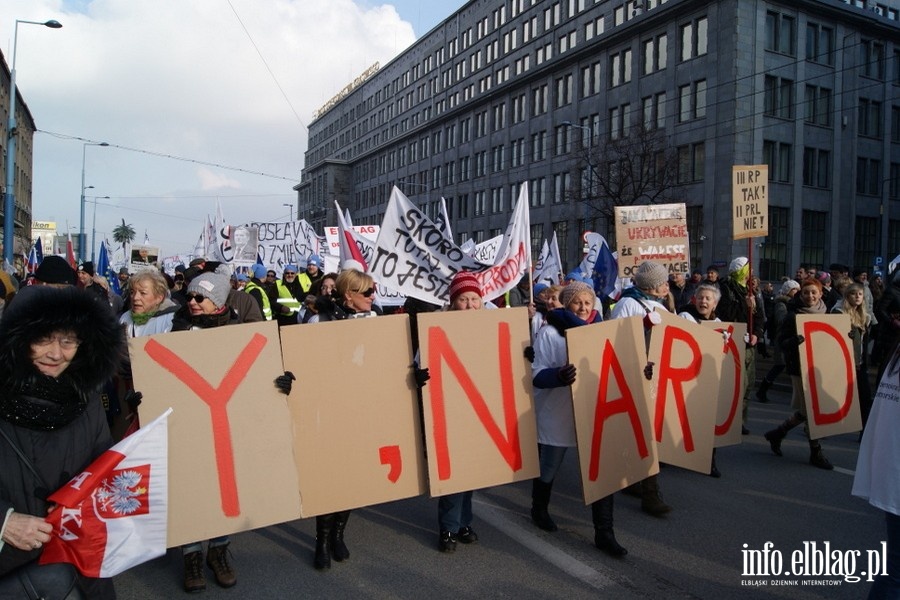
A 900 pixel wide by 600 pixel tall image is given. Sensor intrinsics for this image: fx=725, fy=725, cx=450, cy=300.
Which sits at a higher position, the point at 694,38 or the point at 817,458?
the point at 694,38

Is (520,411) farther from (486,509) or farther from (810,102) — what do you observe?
(810,102)

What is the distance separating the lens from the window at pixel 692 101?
4003cm

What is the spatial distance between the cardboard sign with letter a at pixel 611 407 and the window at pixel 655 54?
42.4m

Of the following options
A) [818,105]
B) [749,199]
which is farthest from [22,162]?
[749,199]

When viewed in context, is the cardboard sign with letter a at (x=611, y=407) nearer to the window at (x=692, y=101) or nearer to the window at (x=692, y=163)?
the window at (x=692, y=163)

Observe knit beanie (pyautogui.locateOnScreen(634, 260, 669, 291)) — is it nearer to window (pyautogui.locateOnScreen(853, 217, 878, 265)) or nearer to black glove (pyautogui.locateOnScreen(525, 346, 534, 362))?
black glove (pyautogui.locateOnScreen(525, 346, 534, 362))

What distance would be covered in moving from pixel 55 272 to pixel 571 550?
14.8ft

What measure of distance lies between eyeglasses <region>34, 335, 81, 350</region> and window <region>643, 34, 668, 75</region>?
4513 cm

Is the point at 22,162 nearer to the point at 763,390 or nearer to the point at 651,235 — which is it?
the point at 651,235

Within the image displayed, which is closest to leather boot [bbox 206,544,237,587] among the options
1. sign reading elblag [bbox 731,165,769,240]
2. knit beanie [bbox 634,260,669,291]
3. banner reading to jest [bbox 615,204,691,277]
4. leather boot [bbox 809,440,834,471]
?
knit beanie [bbox 634,260,669,291]

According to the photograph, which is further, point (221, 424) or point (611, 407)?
point (611, 407)

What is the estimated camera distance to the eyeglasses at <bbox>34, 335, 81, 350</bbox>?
254 cm

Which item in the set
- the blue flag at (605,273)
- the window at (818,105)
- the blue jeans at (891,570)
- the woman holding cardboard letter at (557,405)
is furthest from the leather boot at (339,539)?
the window at (818,105)

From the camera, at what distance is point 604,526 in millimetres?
4625
